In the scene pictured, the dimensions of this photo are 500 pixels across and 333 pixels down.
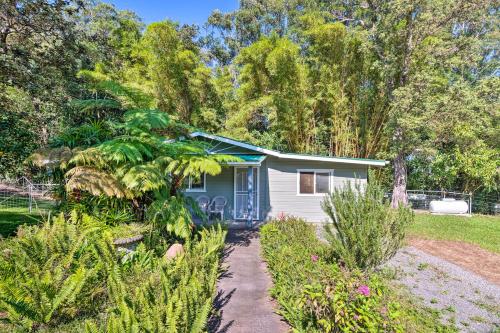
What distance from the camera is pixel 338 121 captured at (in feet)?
51.4

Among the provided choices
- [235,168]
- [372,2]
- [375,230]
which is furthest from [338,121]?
[375,230]

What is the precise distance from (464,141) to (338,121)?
6399 millimetres

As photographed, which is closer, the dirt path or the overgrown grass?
the dirt path

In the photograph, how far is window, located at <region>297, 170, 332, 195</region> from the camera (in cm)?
1154

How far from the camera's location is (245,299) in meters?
4.51

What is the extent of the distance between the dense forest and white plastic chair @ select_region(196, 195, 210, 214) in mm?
3667

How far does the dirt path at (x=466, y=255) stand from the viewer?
6222mm

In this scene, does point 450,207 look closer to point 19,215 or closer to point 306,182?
point 306,182

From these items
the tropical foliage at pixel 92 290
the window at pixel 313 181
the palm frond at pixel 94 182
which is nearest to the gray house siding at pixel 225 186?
the window at pixel 313 181

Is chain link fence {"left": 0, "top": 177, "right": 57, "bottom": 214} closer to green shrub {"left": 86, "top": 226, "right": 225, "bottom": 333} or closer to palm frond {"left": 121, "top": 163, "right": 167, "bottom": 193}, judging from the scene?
palm frond {"left": 121, "top": 163, "right": 167, "bottom": 193}

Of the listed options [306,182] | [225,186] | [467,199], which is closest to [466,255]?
[306,182]

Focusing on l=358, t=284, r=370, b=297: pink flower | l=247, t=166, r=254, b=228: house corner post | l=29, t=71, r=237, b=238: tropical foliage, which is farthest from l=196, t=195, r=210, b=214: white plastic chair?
l=358, t=284, r=370, b=297: pink flower

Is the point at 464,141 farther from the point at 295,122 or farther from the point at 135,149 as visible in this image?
the point at 135,149

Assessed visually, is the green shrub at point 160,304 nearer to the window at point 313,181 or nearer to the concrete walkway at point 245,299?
the concrete walkway at point 245,299
